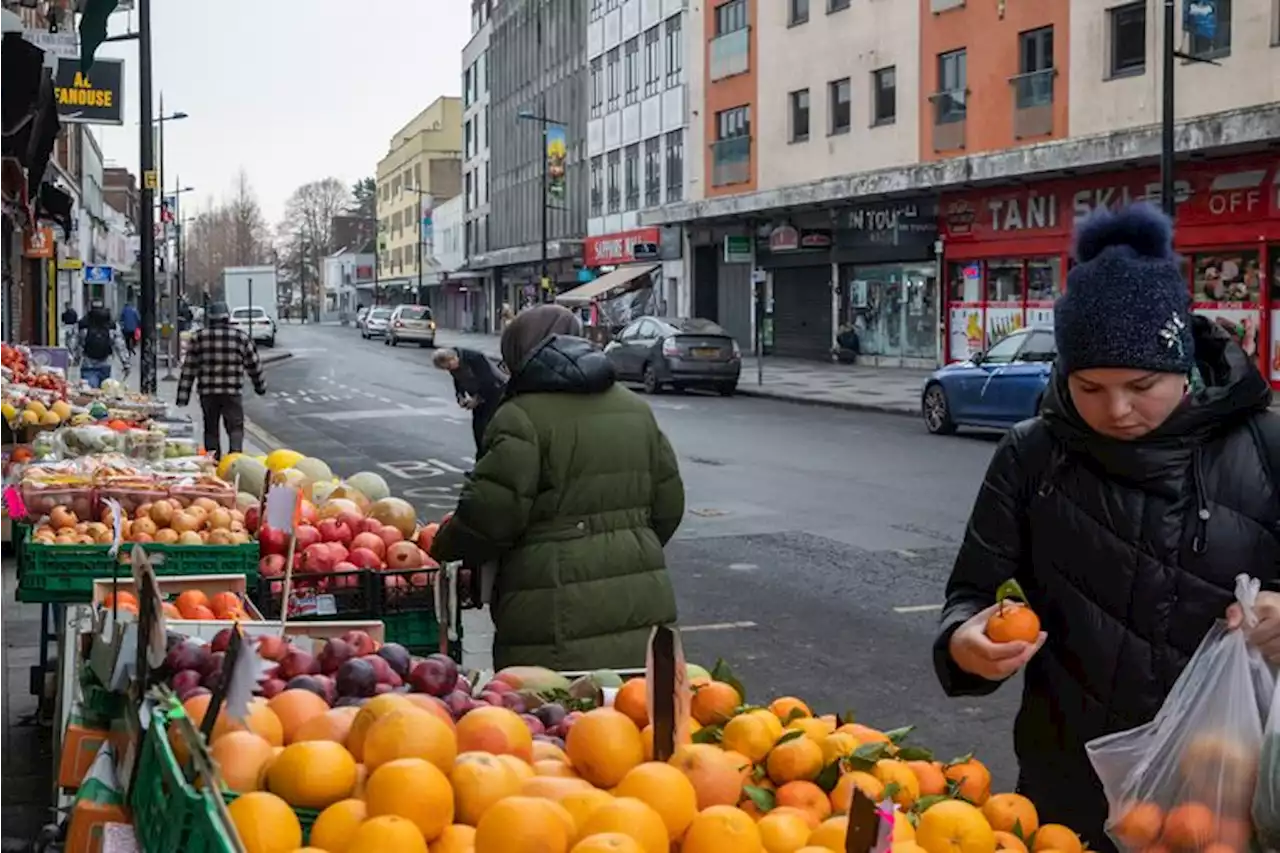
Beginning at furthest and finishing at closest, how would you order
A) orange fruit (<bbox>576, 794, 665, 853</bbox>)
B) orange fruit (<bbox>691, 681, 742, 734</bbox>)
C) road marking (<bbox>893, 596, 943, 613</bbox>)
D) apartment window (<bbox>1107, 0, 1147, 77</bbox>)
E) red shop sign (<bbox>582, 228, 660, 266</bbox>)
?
red shop sign (<bbox>582, 228, 660, 266</bbox>) < apartment window (<bbox>1107, 0, 1147, 77</bbox>) < road marking (<bbox>893, 596, 943, 613</bbox>) < orange fruit (<bbox>691, 681, 742, 734</bbox>) < orange fruit (<bbox>576, 794, 665, 853</bbox>)

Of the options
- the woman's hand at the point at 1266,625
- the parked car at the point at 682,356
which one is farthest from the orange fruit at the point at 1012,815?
the parked car at the point at 682,356

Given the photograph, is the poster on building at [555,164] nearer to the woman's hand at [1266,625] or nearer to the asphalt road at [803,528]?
the asphalt road at [803,528]

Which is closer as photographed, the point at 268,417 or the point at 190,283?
the point at 268,417

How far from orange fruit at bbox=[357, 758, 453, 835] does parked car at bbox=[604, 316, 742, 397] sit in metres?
26.0

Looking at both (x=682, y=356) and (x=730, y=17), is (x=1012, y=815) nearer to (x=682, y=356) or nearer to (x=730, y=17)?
(x=682, y=356)

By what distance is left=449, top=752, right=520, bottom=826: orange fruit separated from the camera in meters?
2.64

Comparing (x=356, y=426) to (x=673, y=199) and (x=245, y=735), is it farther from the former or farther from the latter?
(x=673, y=199)

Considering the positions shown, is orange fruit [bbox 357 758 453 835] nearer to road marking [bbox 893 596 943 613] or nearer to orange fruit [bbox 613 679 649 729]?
orange fruit [bbox 613 679 649 729]

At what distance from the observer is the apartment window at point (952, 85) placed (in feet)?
107

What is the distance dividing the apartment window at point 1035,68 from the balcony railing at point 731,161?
12.2m

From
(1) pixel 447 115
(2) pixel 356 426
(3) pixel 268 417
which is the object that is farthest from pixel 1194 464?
(1) pixel 447 115

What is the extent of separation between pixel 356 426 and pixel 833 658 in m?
16.0

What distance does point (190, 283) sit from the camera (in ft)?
420

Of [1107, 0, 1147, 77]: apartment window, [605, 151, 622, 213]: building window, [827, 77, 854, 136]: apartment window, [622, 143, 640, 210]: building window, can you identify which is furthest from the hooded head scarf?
[605, 151, 622, 213]: building window
